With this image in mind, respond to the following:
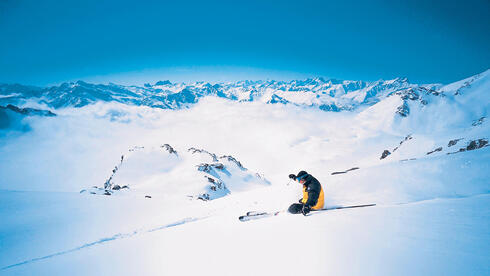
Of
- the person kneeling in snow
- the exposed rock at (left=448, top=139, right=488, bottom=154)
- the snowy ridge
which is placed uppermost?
the snowy ridge

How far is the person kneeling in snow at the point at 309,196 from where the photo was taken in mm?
7289

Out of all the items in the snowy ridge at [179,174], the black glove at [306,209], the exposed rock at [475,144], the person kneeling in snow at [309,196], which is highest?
the snowy ridge at [179,174]

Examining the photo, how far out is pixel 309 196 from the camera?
7332 millimetres

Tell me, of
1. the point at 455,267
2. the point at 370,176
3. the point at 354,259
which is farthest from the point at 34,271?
the point at 370,176

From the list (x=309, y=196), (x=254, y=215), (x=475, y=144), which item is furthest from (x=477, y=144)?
(x=254, y=215)

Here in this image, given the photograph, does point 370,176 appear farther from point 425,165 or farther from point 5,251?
point 5,251

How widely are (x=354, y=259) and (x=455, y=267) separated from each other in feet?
4.93

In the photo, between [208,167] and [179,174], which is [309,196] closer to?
[179,174]

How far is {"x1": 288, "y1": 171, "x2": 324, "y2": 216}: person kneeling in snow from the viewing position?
7289 millimetres

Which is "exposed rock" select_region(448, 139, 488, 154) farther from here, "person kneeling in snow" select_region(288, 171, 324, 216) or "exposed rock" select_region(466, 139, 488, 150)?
"person kneeling in snow" select_region(288, 171, 324, 216)

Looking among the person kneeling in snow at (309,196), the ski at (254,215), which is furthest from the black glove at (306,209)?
the ski at (254,215)

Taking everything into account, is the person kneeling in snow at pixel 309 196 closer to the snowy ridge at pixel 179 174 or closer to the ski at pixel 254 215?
the ski at pixel 254 215

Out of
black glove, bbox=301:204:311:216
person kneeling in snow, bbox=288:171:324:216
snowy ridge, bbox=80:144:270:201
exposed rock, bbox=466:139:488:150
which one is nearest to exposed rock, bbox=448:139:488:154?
exposed rock, bbox=466:139:488:150

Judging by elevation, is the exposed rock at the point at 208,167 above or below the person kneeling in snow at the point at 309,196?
above
